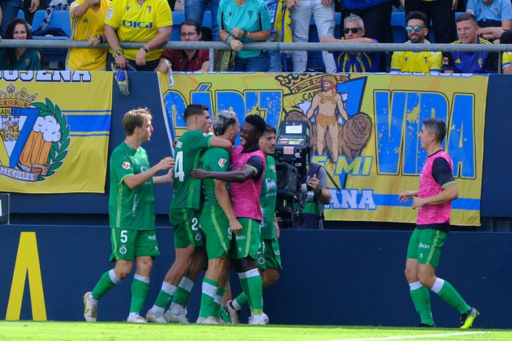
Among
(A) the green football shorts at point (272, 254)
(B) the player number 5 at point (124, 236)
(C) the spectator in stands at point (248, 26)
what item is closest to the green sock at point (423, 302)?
(A) the green football shorts at point (272, 254)

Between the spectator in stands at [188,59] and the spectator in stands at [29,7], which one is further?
the spectator in stands at [29,7]

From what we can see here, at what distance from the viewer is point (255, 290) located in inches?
357

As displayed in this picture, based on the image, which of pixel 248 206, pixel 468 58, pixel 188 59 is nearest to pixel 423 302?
pixel 248 206

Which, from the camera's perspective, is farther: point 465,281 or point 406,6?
point 406,6

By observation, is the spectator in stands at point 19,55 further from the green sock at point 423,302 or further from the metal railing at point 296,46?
the green sock at point 423,302

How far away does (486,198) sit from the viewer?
10984mm

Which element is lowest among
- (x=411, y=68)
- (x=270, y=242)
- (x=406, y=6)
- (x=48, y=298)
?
(x=48, y=298)

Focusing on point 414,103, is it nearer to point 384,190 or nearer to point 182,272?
point 384,190

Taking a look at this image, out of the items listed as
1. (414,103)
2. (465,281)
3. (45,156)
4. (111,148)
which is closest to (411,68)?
(414,103)

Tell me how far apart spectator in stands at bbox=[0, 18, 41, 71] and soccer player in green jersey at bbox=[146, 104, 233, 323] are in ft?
9.16

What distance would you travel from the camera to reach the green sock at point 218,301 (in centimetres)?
913

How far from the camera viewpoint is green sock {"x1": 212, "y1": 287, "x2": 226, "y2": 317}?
913 centimetres

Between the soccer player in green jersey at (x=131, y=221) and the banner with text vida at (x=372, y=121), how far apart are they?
1.90 m

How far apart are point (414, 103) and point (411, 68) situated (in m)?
0.67
